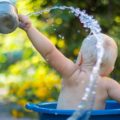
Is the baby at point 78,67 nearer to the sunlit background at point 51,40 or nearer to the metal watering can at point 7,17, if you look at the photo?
the metal watering can at point 7,17

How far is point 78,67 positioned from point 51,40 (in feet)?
5.12

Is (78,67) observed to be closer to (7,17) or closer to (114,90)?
(114,90)

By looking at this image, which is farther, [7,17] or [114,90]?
[114,90]

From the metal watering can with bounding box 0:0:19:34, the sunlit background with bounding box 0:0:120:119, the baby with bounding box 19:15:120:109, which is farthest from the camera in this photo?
the sunlit background with bounding box 0:0:120:119

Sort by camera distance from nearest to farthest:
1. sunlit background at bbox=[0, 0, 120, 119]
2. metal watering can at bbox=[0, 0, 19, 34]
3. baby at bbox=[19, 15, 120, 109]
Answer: metal watering can at bbox=[0, 0, 19, 34] → baby at bbox=[19, 15, 120, 109] → sunlit background at bbox=[0, 0, 120, 119]

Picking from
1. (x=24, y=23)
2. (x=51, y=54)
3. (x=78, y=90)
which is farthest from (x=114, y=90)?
(x=24, y=23)

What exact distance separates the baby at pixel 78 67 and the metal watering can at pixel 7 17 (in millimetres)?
114

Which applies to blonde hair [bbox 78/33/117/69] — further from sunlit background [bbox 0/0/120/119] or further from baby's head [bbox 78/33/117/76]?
sunlit background [bbox 0/0/120/119]

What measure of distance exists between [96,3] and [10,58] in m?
2.63

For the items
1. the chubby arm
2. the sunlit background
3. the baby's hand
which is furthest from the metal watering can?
the sunlit background

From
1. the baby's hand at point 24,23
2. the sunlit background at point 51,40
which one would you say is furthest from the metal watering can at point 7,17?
the sunlit background at point 51,40

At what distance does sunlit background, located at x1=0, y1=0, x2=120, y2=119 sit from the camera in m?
3.78

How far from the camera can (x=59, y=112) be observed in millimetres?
2182

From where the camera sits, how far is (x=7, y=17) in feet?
7.23
